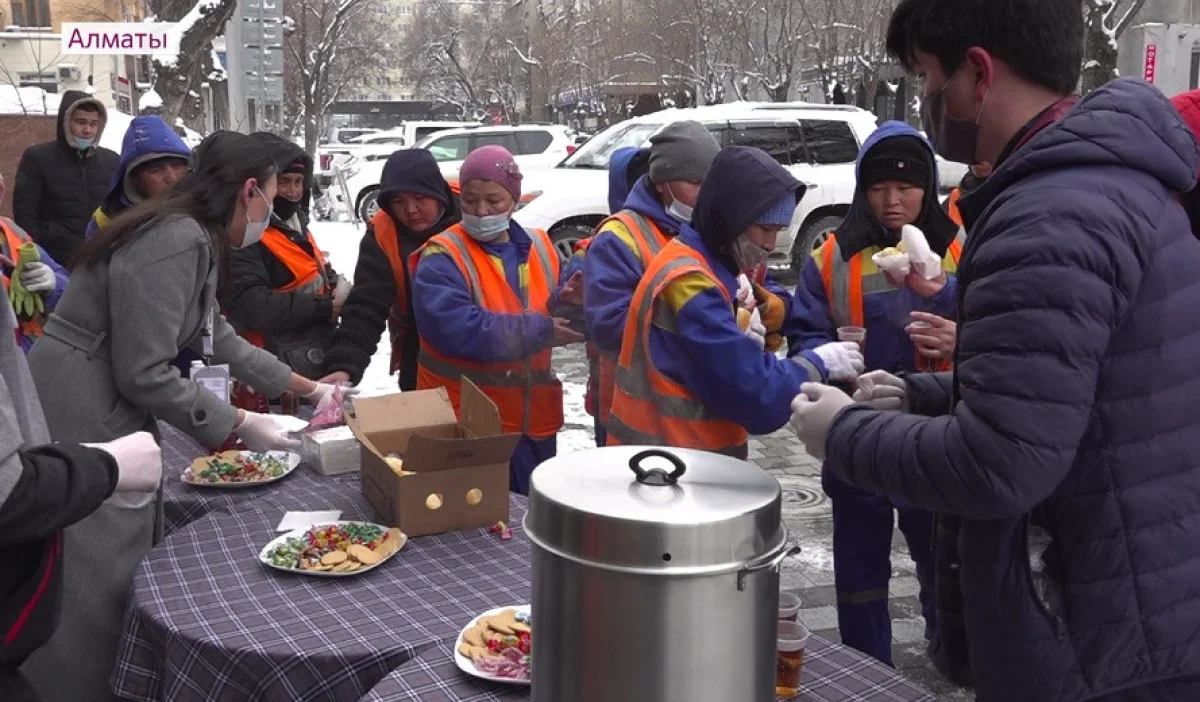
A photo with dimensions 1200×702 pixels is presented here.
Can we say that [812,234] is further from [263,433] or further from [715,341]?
[263,433]

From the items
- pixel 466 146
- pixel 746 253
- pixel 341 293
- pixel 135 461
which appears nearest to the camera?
pixel 135 461

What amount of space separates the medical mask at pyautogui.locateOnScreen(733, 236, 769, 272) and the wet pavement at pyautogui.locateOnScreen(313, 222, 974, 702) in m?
0.95

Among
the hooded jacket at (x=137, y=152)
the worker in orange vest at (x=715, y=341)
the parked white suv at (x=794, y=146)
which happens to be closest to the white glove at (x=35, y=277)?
the hooded jacket at (x=137, y=152)

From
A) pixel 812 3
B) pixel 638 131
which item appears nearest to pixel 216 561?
pixel 638 131

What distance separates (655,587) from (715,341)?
1585 mm

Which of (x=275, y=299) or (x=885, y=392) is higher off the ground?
(x=885, y=392)

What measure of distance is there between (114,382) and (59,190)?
5.38m

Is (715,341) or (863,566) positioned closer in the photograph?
(715,341)

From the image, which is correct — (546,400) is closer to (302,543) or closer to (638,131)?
(302,543)

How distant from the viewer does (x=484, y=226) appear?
13.5ft

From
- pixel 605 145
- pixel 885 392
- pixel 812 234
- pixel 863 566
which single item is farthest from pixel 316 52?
pixel 885 392

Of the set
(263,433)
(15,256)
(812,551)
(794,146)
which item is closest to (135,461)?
(263,433)

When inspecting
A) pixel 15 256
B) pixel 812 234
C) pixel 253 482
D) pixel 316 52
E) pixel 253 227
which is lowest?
pixel 812 234

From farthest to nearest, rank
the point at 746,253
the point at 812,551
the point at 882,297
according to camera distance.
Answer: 1. the point at 812,551
2. the point at 882,297
3. the point at 746,253
